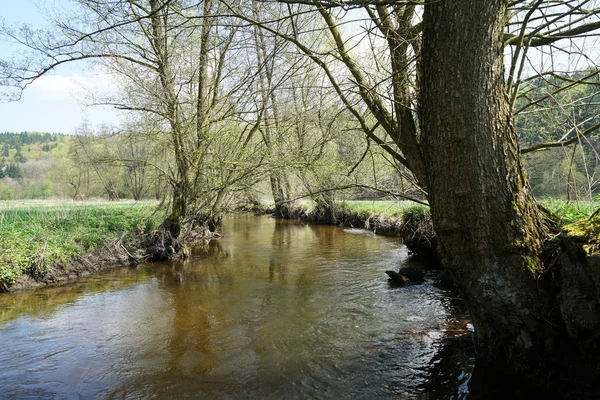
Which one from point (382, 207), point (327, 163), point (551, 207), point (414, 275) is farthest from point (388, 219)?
point (551, 207)

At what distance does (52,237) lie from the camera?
8953 mm

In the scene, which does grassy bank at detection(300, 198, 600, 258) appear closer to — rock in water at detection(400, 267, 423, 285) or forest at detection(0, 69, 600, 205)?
forest at detection(0, 69, 600, 205)

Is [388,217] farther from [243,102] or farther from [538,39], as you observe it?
[538,39]

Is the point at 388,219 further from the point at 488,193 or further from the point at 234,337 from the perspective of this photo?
the point at 488,193

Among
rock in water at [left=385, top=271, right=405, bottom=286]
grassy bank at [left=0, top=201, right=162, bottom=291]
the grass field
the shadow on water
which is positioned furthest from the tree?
grassy bank at [left=0, top=201, right=162, bottom=291]

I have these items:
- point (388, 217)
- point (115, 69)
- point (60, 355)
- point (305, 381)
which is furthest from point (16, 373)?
point (388, 217)

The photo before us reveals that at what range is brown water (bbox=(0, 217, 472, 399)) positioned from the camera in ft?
12.5

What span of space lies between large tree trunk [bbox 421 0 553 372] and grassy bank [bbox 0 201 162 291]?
27.3 feet

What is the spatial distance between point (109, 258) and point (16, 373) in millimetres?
5890

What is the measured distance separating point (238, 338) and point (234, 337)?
0.07m

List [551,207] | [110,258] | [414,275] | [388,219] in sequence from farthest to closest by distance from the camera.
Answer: [388,219] → [110,258] → [414,275] → [551,207]

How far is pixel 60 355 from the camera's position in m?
4.65

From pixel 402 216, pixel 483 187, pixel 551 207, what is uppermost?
pixel 483 187

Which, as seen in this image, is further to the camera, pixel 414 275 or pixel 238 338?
pixel 414 275
